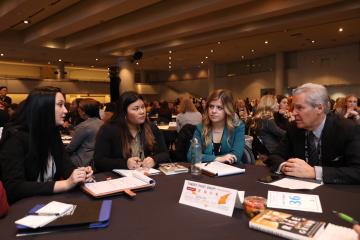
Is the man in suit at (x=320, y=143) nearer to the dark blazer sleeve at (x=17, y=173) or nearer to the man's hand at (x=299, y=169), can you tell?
the man's hand at (x=299, y=169)

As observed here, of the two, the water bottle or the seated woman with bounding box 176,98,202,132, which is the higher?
the seated woman with bounding box 176,98,202,132

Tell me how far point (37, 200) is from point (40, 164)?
0.35 metres

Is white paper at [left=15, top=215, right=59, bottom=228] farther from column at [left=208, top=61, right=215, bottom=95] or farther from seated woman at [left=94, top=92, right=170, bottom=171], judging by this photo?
column at [left=208, top=61, right=215, bottom=95]

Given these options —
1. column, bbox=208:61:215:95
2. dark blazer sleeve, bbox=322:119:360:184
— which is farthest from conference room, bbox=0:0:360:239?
column, bbox=208:61:215:95

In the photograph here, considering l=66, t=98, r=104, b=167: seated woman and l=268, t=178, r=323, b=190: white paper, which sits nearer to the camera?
l=268, t=178, r=323, b=190: white paper

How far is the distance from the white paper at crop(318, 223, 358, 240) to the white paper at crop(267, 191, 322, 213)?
0.19 meters

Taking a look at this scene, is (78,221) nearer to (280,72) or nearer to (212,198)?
(212,198)

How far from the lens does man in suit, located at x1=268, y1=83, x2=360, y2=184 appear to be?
67.4 inches

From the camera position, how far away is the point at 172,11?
7.06 metres

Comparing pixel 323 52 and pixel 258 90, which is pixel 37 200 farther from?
pixel 258 90

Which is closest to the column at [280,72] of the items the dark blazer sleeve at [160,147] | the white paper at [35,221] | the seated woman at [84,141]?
the seated woman at [84,141]

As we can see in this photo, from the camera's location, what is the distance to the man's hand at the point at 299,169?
1.73 metres

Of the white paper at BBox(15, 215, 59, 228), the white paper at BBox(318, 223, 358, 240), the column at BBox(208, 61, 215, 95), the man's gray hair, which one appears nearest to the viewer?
the white paper at BBox(318, 223, 358, 240)

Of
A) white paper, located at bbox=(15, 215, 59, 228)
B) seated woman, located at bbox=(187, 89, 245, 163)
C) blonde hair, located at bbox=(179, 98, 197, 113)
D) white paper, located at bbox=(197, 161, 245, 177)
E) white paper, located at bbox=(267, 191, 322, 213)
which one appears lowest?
white paper, located at bbox=(267, 191, 322, 213)
